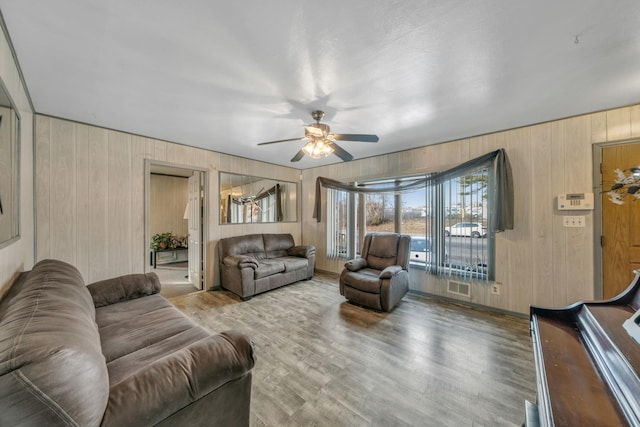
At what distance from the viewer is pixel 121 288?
2225mm

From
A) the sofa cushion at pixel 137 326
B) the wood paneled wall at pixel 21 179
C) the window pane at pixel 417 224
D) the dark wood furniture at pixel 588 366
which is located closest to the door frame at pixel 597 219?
the window pane at pixel 417 224

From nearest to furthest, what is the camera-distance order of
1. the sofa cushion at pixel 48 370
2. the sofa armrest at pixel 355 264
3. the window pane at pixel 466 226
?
the sofa cushion at pixel 48 370
the window pane at pixel 466 226
the sofa armrest at pixel 355 264

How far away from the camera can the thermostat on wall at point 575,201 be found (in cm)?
257

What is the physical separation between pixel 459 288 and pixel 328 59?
348 cm

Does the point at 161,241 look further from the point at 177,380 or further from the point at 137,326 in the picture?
the point at 177,380

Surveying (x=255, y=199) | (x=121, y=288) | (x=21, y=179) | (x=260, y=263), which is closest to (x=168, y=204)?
(x=255, y=199)

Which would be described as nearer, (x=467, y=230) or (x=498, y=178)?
(x=498, y=178)

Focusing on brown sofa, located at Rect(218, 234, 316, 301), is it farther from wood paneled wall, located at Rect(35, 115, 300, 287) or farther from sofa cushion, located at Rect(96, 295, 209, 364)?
sofa cushion, located at Rect(96, 295, 209, 364)

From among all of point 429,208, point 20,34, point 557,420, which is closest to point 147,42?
point 20,34

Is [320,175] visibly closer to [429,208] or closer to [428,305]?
[429,208]

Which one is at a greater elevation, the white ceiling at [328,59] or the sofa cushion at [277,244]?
the white ceiling at [328,59]

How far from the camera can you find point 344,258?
482cm

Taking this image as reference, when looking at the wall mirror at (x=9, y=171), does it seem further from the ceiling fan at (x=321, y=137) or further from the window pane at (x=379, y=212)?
the window pane at (x=379, y=212)

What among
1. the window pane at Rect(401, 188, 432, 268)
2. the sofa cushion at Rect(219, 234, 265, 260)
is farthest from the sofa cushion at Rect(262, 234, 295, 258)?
the window pane at Rect(401, 188, 432, 268)
